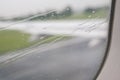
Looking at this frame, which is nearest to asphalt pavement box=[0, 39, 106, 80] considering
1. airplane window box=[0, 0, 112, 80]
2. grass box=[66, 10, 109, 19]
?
airplane window box=[0, 0, 112, 80]

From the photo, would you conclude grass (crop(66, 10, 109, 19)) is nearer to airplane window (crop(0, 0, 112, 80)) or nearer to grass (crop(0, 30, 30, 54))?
airplane window (crop(0, 0, 112, 80))

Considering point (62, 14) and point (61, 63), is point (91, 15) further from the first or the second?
point (61, 63)

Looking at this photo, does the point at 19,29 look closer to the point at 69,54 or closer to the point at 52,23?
the point at 52,23

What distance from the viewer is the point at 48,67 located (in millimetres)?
1543

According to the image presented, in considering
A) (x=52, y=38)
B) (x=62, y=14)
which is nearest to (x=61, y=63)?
(x=52, y=38)

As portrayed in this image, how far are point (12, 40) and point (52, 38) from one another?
0.71 ft

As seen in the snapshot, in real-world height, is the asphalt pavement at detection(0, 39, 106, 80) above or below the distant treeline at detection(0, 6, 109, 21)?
below

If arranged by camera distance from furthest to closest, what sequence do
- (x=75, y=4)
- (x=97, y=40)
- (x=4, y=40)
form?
(x=97, y=40)
(x=75, y=4)
(x=4, y=40)

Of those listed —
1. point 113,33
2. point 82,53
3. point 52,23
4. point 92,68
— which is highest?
point 52,23

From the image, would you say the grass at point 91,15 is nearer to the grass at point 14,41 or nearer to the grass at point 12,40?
the grass at point 14,41

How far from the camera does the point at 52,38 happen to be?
1470 mm

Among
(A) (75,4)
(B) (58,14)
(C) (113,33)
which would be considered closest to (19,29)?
(B) (58,14)

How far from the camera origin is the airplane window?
135 cm

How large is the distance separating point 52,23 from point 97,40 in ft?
0.97
